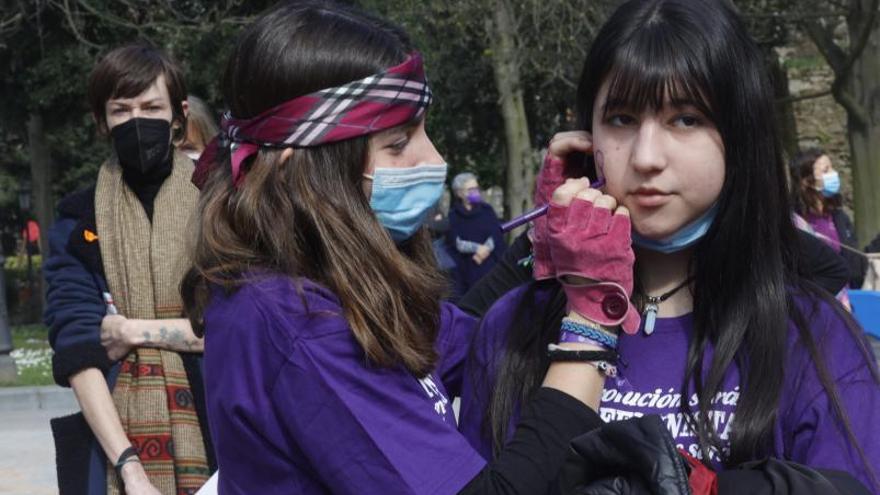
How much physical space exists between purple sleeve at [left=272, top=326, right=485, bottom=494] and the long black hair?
0.17m

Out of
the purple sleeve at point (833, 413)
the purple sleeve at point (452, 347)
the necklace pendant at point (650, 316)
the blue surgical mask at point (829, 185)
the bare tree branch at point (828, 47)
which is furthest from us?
the bare tree branch at point (828, 47)

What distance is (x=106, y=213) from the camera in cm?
337

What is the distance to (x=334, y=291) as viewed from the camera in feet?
6.50

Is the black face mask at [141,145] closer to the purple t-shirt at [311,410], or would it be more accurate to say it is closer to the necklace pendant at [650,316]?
the purple t-shirt at [311,410]

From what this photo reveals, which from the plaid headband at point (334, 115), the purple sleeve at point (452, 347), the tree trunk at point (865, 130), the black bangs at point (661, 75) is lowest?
the tree trunk at point (865, 130)

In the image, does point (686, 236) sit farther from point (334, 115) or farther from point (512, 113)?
point (512, 113)

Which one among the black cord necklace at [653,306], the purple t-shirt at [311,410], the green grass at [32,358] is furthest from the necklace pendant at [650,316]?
the green grass at [32,358]

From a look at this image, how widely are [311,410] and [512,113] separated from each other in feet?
63.2

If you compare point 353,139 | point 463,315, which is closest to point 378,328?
point 353,139

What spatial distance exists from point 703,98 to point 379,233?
1.84ft

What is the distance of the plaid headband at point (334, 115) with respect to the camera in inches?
80.7

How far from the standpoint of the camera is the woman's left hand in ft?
10.8

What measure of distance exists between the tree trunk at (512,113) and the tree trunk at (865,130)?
5.25 m

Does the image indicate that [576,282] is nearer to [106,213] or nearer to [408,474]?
[408,474]
